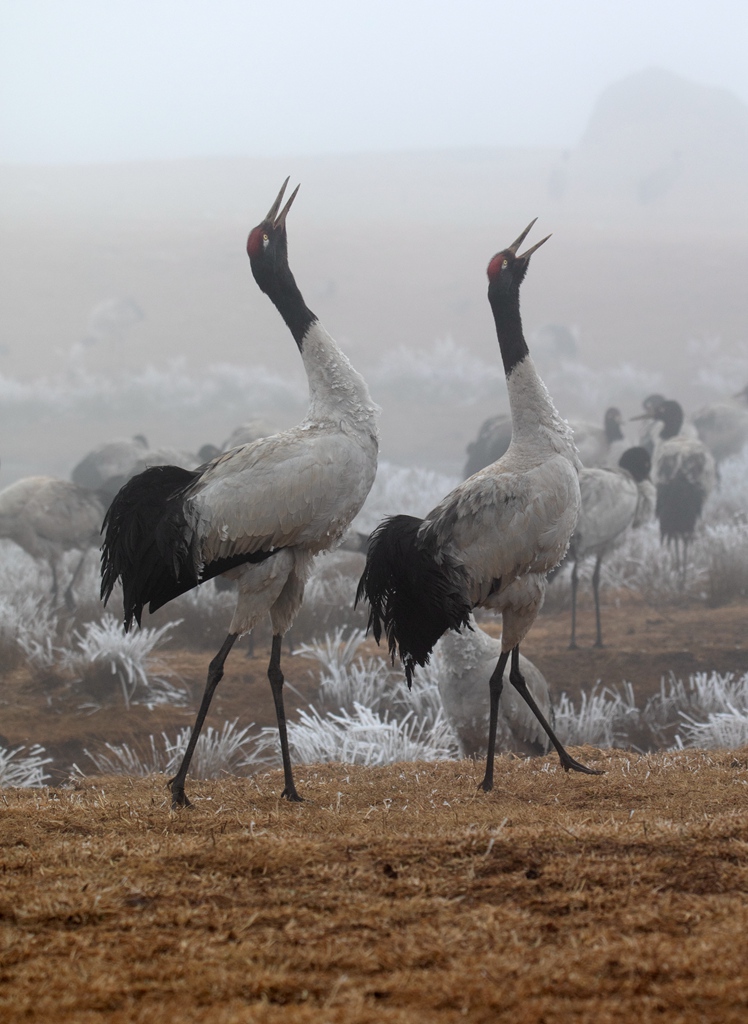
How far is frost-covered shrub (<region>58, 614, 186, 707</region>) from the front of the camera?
7.58m

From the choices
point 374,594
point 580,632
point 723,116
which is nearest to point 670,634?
point 580,632

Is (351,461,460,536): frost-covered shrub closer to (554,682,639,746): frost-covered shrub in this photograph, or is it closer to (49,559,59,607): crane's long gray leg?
(49,559,59,607): crane's long gray leg

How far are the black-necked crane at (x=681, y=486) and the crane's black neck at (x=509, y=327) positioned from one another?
6159 mm

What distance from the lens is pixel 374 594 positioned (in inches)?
171

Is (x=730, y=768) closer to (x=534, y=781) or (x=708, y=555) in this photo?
(x=534, y=781)

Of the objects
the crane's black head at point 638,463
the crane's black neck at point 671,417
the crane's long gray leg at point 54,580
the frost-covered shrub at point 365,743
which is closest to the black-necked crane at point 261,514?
the frost-covered shrub at point 365,743

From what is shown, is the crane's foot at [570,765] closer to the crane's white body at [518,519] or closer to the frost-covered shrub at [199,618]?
→ the crane's white body at [518,519]

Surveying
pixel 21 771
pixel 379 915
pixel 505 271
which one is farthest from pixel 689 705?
pixel 379 915

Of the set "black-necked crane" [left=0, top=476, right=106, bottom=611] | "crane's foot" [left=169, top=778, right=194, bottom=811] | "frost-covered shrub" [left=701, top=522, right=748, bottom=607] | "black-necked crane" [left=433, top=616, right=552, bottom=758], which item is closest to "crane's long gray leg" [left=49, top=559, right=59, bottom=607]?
"black-necked crane" [left=0, top=476, right=106, bottom=611]

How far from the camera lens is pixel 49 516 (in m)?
8.73

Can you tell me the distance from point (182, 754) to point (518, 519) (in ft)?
11.4

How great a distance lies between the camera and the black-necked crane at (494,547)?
4.11 metres

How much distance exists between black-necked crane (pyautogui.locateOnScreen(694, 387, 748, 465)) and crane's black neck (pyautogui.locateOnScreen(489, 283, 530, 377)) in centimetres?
912

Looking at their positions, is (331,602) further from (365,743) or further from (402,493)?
(365,743)
